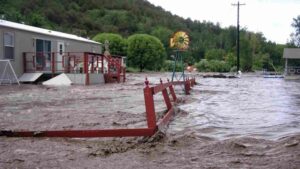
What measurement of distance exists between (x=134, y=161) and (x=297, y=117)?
5.76m

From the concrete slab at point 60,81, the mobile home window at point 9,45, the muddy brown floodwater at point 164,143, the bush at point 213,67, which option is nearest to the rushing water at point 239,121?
the muddy brown floodwater at point 164,143

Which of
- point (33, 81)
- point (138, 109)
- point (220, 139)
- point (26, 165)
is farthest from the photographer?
point (33, 81)

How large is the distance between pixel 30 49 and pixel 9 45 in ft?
7.30

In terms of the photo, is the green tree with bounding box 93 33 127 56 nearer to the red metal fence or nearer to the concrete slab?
the red metal fence

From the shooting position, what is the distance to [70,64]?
27.3 meters

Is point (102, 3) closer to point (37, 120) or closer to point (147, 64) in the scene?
point (147, 64)

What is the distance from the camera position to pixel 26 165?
18.0ft

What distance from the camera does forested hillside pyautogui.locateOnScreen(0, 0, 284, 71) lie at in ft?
245

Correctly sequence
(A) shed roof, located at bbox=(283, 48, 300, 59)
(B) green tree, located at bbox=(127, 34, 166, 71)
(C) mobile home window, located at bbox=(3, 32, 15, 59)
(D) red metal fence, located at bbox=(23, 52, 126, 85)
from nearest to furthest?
(C) mobile home window, located at bbox=(3, 32, 15, 59)
(D) red metal fence, located at bbox=(23, 52, 126, 85)
(A) shed roof, located at bbox=(283, 48, 300, 59)
(B) green tree, located at bbox=(127, 34, 166, 71)

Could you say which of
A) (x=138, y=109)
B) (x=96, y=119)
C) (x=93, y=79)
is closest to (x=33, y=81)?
(x=93, y=79)

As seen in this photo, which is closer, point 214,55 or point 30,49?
point 30,49

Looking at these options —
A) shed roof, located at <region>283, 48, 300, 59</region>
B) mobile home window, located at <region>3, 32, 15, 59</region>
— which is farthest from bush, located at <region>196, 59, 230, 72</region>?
mobile home window, located at <region>3, 32, 15, 59</region>

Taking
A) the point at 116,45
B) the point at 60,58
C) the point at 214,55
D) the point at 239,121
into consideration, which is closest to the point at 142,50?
the point at 116,45

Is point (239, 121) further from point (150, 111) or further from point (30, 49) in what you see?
point (30, 49)
